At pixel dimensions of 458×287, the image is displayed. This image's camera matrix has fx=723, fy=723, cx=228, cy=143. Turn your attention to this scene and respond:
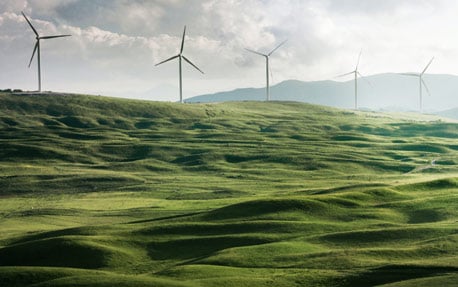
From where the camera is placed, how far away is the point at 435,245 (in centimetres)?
6838

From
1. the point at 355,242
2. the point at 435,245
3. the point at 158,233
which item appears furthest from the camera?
the point at 158,233

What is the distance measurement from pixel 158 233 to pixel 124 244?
5.62 metres

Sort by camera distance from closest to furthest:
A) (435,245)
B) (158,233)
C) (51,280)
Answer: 1. (51,280)
2. (435,245)
3. (158,233)

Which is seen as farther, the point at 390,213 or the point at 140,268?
the point at 390,213

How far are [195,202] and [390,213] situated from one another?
3973 centimetres

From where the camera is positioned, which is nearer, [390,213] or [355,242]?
[355,242]

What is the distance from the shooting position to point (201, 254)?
74250mm

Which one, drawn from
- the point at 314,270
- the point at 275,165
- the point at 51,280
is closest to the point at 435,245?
the point at 314,270

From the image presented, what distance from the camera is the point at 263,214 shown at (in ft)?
300

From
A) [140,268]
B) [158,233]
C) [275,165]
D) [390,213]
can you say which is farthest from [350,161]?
[140,268]

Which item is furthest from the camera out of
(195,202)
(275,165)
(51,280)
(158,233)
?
(275,165)

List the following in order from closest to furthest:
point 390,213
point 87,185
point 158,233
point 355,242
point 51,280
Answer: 1. point 51,280
2. point 355,242
3. point 158,233
4. point 390,213
5. point 87,185

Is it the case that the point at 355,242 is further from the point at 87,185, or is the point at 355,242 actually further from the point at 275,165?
the point at 275,165

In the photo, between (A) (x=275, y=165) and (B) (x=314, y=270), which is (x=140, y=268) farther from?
(A) (x=275, y=165)
